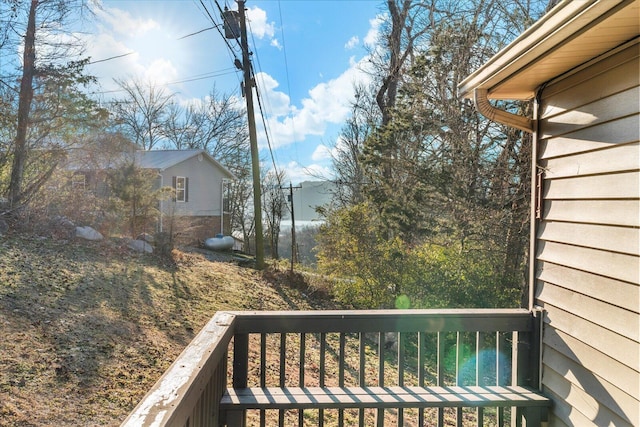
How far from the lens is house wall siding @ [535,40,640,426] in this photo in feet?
4.75

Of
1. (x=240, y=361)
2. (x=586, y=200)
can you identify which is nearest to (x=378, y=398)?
(x=240, y=361)

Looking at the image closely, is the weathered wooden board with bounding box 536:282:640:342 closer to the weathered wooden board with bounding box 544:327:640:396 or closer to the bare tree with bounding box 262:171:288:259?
the weathered wooden board with bounding box 544:327:640:396

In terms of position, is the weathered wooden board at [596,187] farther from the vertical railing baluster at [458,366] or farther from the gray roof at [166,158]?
the gray roof at [166,158]

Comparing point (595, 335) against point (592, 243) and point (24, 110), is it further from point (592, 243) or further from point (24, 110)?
point (24, 110)

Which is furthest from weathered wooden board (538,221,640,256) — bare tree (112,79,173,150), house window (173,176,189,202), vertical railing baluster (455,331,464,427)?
bare tree (112,79,173,150)

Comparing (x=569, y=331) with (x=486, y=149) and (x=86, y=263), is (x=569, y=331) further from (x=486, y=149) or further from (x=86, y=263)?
(x=86, y=263)

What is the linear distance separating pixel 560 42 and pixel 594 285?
103 cm

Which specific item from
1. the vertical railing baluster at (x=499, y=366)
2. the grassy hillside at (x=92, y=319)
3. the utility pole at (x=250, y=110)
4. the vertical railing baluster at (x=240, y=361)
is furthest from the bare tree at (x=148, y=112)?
the vertical railing baluster at (x=499, y=366)

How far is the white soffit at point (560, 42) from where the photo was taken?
1.28 m

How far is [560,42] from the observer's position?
1521mm

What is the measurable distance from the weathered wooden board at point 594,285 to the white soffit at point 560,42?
0.95 meters

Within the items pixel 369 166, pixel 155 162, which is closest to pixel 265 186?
pixel 155 162

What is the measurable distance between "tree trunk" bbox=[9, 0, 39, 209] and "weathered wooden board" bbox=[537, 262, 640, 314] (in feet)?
28.3

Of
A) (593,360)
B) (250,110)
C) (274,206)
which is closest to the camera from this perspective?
(593,360)
